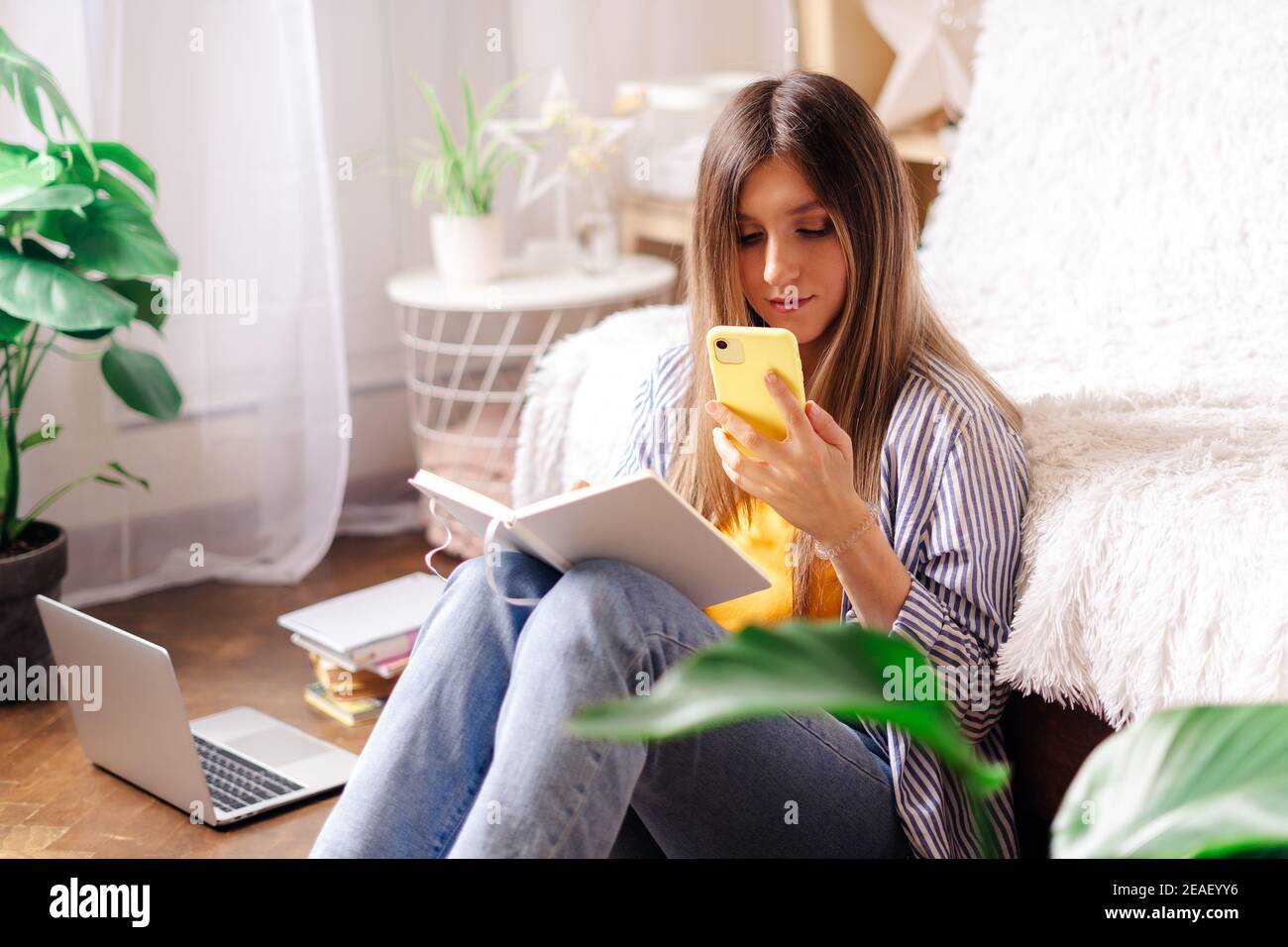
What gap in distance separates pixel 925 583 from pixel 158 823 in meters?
0.95

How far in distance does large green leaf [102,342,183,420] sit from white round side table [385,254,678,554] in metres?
0.49

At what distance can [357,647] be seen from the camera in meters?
1.88

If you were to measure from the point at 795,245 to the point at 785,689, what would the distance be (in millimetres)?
857

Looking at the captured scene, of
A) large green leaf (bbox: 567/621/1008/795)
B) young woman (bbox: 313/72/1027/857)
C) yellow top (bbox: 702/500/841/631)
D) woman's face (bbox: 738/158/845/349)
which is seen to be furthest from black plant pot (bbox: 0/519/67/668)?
large green leaf (bbox: 567/621/1008/795)

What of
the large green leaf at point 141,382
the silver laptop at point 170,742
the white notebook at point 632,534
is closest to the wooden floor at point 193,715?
the silver laptop at point 170,742

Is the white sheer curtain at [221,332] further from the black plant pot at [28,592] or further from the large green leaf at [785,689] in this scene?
the large green leaf at [785,689]

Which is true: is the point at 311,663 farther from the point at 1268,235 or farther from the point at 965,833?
the point at 1268,235

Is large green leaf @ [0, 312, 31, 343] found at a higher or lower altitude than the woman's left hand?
higher

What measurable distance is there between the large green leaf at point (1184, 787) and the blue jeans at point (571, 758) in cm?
50

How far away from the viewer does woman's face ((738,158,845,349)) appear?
130 centimetres

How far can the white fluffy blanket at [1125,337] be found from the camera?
1.19 metres

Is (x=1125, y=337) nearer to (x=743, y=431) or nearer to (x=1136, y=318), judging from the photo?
(x=1136, y=318)

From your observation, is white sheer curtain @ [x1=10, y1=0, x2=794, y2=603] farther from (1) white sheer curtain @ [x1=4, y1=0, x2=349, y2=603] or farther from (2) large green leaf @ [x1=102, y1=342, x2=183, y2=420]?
(2) large green leaf @ [x1=102, y1=342, x2=183, y2=420]
